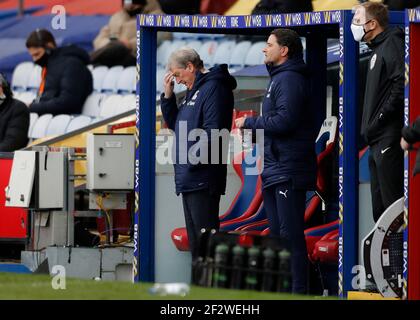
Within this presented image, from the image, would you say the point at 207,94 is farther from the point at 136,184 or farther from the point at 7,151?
the point at 7,151

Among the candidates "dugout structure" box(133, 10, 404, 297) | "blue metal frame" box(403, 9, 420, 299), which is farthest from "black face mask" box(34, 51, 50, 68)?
"blue metal frame" box(403, 9, 420, 299)

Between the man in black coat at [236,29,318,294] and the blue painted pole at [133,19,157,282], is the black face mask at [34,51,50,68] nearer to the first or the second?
the blue painted pole at [133,19,157,282]

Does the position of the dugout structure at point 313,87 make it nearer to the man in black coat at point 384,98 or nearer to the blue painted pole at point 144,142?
the blue painted pole at point 144,142

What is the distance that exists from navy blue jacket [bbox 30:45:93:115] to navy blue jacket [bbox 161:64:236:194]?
600 centimetres

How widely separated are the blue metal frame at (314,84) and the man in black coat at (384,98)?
46cm

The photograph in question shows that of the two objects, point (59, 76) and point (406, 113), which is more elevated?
point (59, 76)

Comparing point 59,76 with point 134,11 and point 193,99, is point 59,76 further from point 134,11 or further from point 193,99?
point 193,99

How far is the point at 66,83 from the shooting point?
18.7 metres

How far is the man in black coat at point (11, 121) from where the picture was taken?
622 inches

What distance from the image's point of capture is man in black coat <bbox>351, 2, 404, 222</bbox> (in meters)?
11.3

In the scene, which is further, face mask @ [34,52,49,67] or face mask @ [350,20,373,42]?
face mask @ [34,52,49,67]

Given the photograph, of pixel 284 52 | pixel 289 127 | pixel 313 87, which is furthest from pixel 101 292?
pixel 313 87

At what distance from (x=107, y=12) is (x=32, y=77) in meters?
2.63

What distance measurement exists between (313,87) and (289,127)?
1.77 metres
